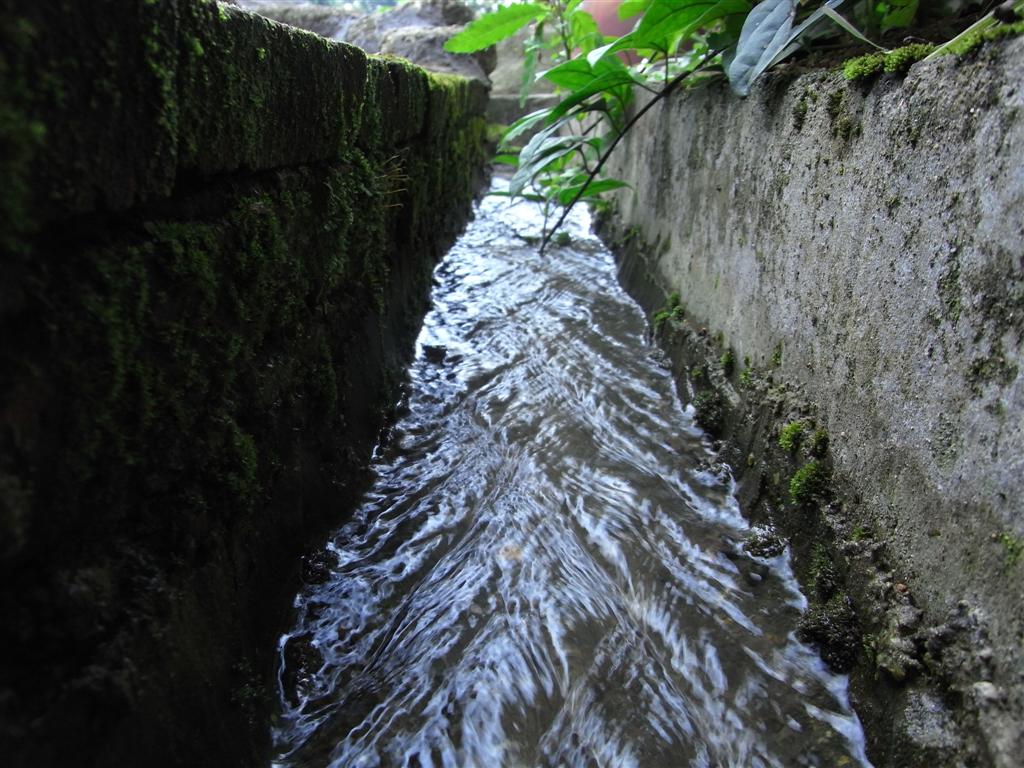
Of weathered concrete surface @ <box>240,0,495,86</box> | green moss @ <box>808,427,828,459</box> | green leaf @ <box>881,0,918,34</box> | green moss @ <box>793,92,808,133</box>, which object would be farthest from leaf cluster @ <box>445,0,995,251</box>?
weathered concrete surface @ <box>240,0,495,86</box>

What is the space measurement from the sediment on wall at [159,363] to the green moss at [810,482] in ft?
4.03

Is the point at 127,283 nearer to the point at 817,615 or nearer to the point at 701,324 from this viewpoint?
the point at 817,615

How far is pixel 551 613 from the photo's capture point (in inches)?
66.9

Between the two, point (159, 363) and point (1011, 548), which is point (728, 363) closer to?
point (1011, 548)

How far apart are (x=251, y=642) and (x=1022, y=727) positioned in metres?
1.31

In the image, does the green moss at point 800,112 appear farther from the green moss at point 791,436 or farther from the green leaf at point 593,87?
the green leaf at point 593,87

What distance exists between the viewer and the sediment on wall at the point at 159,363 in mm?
812

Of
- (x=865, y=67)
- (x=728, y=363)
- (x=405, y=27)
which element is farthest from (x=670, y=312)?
(x=405, y=27)

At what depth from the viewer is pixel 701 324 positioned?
2.77m

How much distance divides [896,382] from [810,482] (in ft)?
1.27

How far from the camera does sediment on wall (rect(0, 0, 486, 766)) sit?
2.66ft

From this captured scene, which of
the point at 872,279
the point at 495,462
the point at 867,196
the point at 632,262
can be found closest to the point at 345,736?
the point at 495,462

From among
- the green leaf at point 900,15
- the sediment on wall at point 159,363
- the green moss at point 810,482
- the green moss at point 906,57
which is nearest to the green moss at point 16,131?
the sediment on wall at point 159,363

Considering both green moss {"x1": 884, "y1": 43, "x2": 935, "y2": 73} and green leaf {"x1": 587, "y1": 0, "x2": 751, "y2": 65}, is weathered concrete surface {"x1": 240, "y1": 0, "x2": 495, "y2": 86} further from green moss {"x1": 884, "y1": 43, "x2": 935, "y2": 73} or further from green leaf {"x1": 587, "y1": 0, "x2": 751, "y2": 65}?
green moss {"x1": 884, "y1": 43, "x2": 935, "y2": 73}
